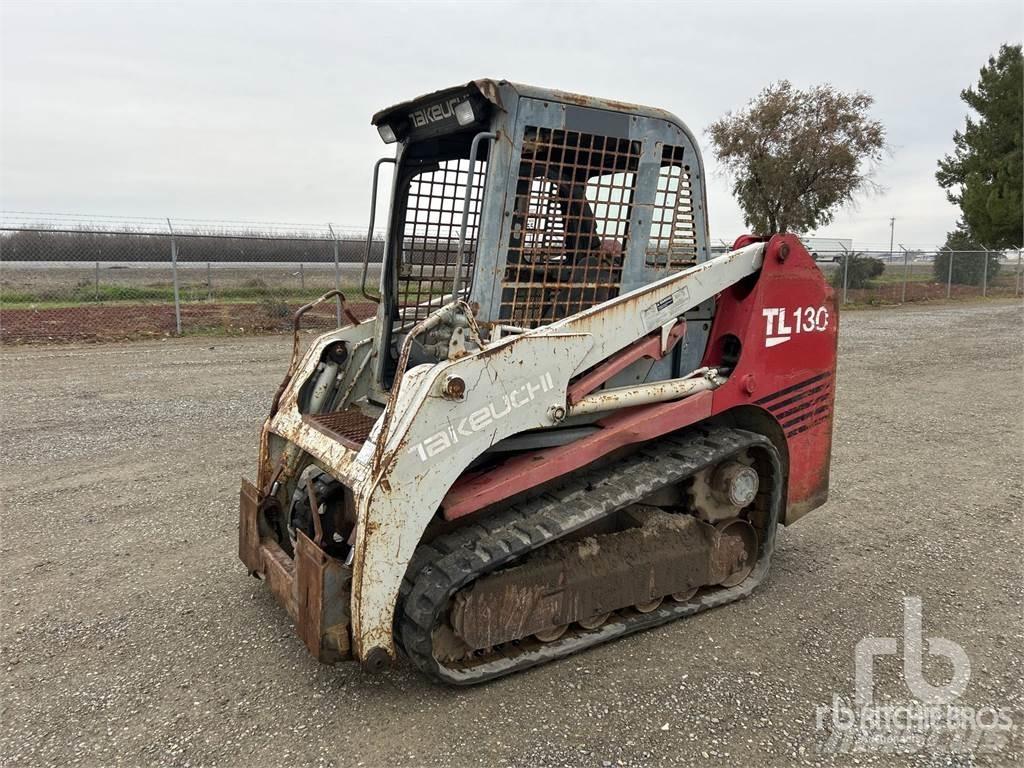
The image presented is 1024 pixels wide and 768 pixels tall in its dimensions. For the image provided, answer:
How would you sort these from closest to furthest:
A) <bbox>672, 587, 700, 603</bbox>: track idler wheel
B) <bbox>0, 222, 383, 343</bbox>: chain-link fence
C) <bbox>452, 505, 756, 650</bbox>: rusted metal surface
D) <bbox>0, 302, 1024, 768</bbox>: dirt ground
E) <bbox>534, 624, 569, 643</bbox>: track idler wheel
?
<bbox>0, 302, 1024, 768</bbox>: dirt ground → <bbox>452, 505, 756, 650</bbox>: rusted metal surface → <bbox>534, 624, 569, 643</bbox>: track idler wheel → <bbox>672, 587, 700, 603</bbox>: track idler wheel → <bbox>0, 222, 383, 343</bbox>: chain-link fence

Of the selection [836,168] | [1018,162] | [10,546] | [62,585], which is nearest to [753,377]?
[62,585]

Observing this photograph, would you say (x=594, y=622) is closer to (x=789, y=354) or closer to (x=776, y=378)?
(x=776, y=378)

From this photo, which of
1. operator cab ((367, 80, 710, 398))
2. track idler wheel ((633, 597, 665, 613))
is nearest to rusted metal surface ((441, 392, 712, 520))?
operator cab ((367, 80, 710, 398))

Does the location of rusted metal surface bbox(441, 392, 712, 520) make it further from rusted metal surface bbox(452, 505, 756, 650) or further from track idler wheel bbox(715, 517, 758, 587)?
track idler wheel bbox(715, 517, 758, 587)

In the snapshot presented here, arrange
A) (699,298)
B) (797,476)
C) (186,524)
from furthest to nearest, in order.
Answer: (186,524) < (797,476) < (699,298)

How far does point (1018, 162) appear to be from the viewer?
31.3 meters

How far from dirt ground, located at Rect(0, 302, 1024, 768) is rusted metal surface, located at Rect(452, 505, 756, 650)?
0.63ft

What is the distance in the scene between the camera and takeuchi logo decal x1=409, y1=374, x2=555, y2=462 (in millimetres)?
2928

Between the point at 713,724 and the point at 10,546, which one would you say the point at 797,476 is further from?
the point at 10,546

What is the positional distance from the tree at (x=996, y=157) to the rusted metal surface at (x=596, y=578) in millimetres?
34774

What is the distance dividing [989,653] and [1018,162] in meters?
35.4

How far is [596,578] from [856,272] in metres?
25.4

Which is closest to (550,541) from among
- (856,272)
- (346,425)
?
(346,425)

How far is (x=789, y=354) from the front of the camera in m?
4.11
